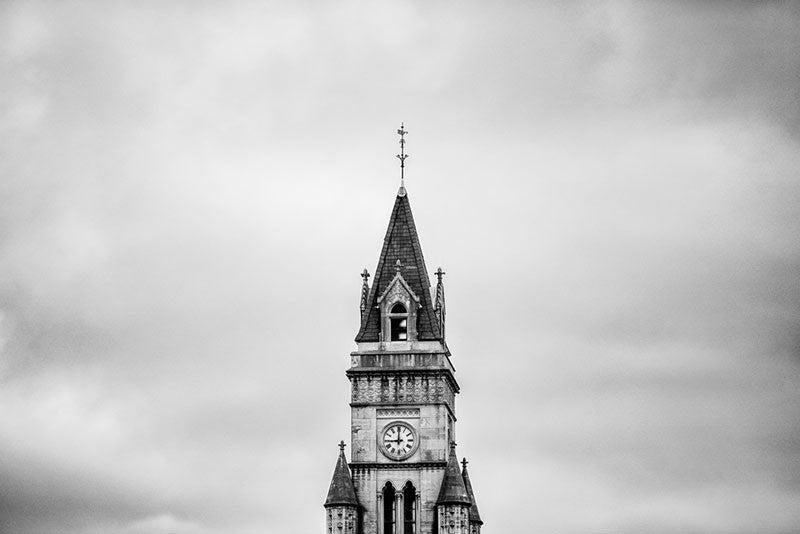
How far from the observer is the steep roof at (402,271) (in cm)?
13862

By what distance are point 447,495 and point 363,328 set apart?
1219cm

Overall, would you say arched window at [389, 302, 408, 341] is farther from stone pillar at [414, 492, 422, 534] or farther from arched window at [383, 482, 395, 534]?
stone pillar at [414, 492, 422, 534]

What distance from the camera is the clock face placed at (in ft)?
447

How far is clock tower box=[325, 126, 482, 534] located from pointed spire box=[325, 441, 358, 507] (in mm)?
60

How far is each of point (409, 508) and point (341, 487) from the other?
4.47 m

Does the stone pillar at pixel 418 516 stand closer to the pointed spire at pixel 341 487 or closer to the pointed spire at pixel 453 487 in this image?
the pointed spire at pixel 453 487

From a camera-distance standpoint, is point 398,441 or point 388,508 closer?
point 388,508

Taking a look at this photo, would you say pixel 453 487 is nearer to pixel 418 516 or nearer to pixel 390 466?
pixel 418 516

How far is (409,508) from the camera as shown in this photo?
13562 cm

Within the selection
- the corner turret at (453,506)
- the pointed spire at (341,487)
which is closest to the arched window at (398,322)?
the pointed spire at (341,487)

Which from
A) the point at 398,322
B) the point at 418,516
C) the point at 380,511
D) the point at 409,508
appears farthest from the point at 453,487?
the point at 398,322

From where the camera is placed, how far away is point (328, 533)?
133625mm

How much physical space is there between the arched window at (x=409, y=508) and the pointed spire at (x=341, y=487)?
307 cm

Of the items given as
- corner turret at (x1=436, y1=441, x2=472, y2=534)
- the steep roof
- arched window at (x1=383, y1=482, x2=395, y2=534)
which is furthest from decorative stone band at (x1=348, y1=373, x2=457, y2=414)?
corner turret at (x1=436, y1=441, x2=472, y2=534)
